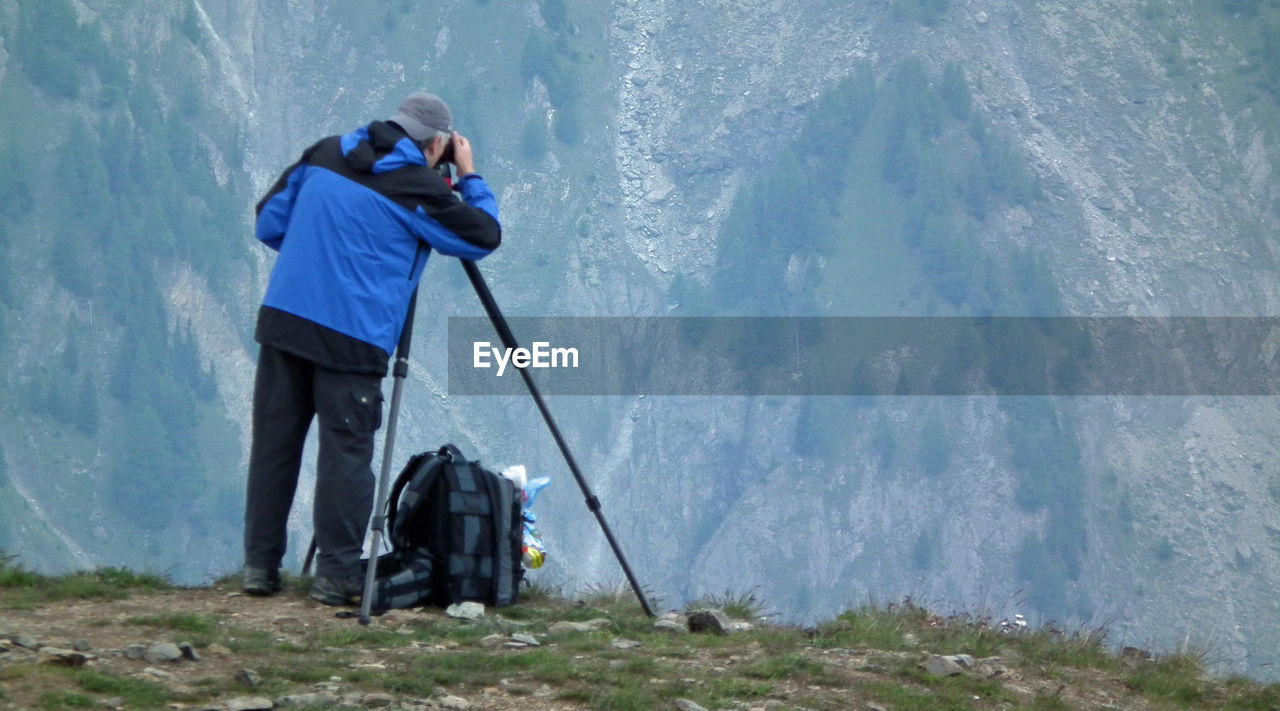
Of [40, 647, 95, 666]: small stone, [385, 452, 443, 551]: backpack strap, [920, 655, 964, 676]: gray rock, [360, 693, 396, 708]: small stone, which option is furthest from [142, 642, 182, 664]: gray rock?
[920, 655, 964, 676]: gray rock

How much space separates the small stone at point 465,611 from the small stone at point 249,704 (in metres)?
1.81

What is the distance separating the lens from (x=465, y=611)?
6812mm

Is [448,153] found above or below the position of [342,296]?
above

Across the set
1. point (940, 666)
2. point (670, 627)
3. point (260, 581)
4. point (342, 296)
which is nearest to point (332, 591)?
point (260, 581)

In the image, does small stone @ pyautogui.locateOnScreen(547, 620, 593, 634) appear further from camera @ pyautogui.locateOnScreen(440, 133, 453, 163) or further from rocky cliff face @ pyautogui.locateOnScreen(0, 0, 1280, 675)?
rocky cliff face @ pyautogui.locateOnScreen(0, 0, 1280, 675)

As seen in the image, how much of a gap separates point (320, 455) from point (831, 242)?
160227 millimetres

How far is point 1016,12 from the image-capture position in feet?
563

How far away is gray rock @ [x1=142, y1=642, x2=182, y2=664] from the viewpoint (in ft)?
17.5

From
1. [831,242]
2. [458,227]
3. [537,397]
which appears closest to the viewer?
[458,227]

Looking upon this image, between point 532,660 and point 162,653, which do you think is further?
point 532,660

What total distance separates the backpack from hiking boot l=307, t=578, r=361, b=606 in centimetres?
19

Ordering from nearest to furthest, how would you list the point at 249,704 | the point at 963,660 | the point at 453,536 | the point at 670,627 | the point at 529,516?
the point at 249,704 < the point at 963,660 < the point at 670,627 < the point at 453,536 < the point at 529,516

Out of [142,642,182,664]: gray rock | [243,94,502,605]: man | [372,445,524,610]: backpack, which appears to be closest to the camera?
[142,642,182,664]: gray rock

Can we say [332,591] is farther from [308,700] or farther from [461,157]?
[461,157]
